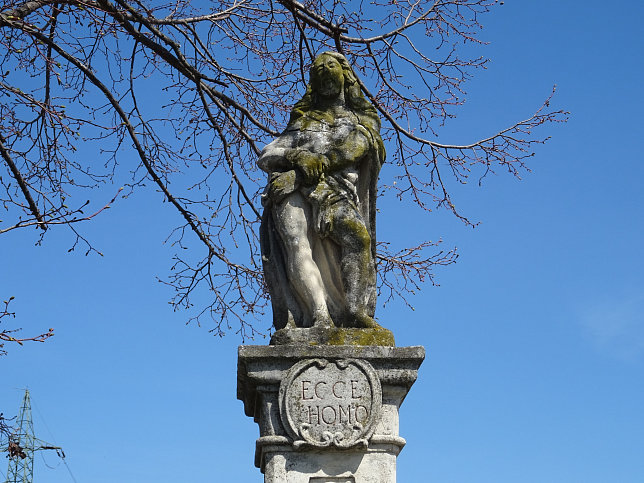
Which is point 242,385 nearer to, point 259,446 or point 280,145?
point 259,446

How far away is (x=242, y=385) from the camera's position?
704 cm

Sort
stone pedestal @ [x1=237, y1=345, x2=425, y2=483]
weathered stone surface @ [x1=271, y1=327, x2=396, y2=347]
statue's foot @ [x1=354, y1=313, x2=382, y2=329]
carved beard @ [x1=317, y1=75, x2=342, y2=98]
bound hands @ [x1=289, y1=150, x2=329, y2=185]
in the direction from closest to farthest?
stone pedestal @ [x1=237, y1=345, x2=425, y2=483] → weathered stone surface @ [x1=271, y1=327, x2=396, y2=347] → statue's foot @ [x1=354, y1=313, x2=382, y2=329] → bound hands @ [x1=289, y1=150, x2=329, y2=185] → carved beard @ [x1=317, y1=75, x2=342, y2=98]

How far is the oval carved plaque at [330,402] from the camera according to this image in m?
6.55

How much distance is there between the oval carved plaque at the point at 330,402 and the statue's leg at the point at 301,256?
363 millimetres

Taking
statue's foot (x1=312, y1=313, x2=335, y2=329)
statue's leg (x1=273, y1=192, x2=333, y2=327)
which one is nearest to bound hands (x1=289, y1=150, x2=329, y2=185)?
statue's leg (x1=273, y1=192, x2=333, y2=327)

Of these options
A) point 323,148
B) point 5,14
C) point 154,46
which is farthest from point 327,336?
point 154,46

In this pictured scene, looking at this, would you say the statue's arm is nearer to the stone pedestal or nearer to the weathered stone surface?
the weathered stone surface

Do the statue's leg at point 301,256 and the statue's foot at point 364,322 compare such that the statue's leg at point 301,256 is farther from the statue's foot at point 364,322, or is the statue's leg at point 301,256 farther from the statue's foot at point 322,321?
the statue's foot at point 364,322

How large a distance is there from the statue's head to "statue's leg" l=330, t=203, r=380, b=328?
31.5 inches

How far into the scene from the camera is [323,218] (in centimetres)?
712

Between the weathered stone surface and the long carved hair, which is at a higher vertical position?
the long carved hair

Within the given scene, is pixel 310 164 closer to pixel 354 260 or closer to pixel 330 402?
pixel 354 260

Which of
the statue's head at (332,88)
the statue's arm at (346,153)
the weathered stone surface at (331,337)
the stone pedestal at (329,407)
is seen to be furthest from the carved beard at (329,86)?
the stone pedestal at (329,407)

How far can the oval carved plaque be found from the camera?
21.5ft
